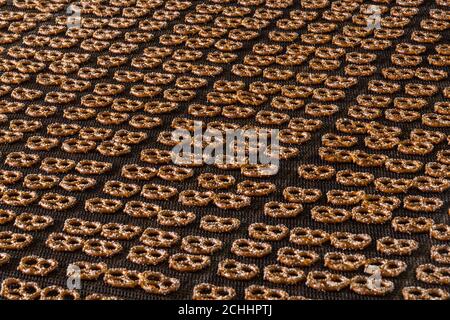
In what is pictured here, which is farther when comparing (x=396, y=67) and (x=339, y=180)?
(x=396, y=67)

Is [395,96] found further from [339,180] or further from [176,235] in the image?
[176,235]

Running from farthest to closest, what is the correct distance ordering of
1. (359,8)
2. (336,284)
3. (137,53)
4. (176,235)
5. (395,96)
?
1. (359,8)
2. (137,53)
3. (395,96)
4. (176,235)
5. (336,284)

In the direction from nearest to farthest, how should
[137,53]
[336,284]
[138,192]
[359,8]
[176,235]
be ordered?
[336,284] < [176,235] < [138,192] < [137,53] < [359,8]

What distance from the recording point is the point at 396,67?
288 centimetres

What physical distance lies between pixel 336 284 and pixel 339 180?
445 millimetres

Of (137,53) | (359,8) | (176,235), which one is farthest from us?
(359,8)

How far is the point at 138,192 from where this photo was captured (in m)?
2.33

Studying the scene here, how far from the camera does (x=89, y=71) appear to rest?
2.90 metres

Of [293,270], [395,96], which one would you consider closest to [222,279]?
[293,270]

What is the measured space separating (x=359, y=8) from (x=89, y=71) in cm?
110

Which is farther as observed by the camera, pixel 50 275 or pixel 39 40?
pixel 39 40

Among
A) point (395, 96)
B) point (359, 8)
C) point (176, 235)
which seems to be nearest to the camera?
point (176, 235)

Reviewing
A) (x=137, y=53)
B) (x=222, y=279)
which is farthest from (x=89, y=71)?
(x=222, y=279)

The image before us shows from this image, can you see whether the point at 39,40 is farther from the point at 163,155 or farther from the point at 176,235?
the point at 176,235
